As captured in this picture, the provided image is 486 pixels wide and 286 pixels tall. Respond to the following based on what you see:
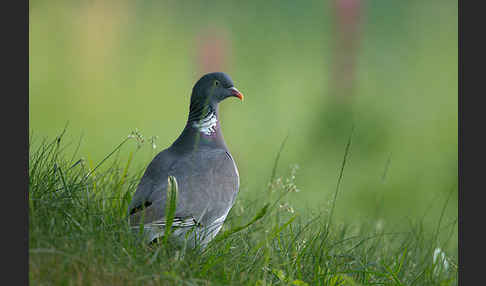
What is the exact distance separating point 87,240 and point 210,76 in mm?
1498

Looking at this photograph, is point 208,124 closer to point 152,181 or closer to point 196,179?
point 196,179

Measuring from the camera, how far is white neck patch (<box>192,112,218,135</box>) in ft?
12.6

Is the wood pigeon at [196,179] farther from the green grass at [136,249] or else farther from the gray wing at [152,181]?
the green grass at [136,249]

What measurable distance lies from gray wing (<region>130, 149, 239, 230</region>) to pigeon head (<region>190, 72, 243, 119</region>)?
13.3 inches

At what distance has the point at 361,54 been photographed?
9.12 m

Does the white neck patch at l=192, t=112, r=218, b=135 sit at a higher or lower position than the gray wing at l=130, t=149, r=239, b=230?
higher

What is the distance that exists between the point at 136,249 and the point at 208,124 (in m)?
Answer: 1.11

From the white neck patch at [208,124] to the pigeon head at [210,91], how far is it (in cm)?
6

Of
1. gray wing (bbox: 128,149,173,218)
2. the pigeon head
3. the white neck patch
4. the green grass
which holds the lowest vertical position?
the green grass

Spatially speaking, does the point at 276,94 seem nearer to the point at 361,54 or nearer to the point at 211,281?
the point at 361,54

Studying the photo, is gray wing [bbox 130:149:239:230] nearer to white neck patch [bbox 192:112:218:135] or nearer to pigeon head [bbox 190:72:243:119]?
white neck patch [bbox 192:112:218:135]

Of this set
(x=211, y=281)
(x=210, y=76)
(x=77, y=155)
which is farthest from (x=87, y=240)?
(x=210, y=76)

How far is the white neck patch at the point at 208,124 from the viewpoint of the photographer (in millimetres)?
3826

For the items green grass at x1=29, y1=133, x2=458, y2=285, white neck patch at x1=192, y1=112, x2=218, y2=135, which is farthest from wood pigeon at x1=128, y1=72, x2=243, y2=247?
green grass at x1=29, y1=133, x2=458, y2=285
